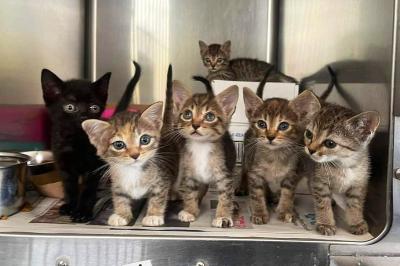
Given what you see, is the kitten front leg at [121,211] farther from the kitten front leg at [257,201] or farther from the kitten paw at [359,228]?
the kitten paw at [359,228]

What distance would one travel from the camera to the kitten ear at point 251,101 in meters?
1.33

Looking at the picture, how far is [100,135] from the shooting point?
120 centimetres

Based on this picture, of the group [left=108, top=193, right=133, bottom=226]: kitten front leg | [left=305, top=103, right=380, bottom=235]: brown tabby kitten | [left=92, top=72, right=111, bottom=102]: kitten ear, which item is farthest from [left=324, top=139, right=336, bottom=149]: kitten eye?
[left=92, top=72, right=111, bottom=102]: kitten ear

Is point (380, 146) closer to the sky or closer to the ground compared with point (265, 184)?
closer to the sky

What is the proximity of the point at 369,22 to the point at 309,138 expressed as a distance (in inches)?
15.8

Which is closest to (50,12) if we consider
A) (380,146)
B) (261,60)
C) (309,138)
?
(261,60)

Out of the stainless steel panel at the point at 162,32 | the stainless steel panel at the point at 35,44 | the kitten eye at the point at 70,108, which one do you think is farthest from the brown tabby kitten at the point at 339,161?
the stainless steel panel at the point at 35,44

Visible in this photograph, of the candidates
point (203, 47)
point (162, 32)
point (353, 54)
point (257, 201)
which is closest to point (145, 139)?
point (257, 201)

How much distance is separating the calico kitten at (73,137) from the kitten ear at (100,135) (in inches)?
3.9

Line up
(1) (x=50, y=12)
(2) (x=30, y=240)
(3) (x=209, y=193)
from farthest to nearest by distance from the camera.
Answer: (1) (x=50, y=12)
(3) (x=209, y=193)
(2) (x=30, y=240)

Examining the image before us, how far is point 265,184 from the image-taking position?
4.46 ft

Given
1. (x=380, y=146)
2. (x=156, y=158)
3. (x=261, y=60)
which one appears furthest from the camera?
(x=261, y=60)

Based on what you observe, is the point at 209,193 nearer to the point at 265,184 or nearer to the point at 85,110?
the point at 265,184

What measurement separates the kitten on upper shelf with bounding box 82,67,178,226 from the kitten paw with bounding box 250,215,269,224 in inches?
10.3
